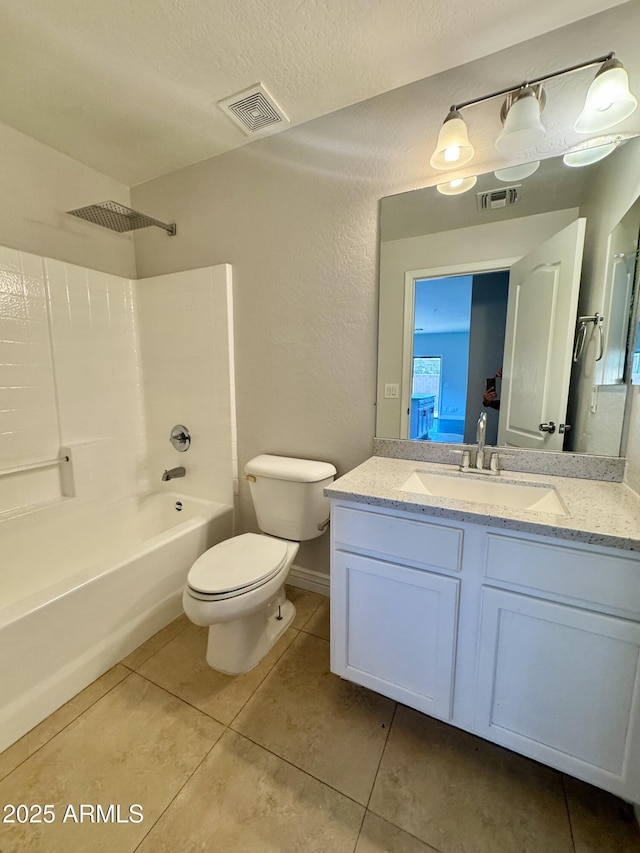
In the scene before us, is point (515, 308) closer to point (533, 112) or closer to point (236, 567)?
point (533, 112)

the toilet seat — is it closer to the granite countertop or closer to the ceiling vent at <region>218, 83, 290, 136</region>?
the granite countertop

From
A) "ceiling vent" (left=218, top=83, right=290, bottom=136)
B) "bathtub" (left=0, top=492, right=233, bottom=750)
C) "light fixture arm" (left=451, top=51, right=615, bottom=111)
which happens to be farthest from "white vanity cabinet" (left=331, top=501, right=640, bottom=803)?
"ceiling vent" (left=218, top=83, right=290, bottom=136)

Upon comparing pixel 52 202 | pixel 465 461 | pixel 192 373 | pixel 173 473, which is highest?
pixel 52 202

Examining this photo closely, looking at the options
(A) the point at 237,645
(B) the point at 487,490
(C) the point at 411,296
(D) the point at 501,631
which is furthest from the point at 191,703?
(C) the point at 411,296

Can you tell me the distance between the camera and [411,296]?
1475 mm

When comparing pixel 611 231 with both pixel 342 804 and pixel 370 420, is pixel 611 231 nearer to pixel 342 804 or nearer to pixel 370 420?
pixel 370 420

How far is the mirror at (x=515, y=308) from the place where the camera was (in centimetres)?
118

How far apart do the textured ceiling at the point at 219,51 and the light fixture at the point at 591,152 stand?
0.27 metres

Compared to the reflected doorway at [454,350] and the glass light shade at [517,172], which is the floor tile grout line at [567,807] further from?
the glass light shade at [517,172]

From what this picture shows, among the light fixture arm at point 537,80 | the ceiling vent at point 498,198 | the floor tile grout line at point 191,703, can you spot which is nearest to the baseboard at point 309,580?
the floor tile grout line at point 191,703

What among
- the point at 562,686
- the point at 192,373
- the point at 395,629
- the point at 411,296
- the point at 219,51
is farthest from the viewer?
the point at 192,373

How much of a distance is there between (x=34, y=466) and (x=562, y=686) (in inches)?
90.0

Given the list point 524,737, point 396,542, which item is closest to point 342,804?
point 524,737

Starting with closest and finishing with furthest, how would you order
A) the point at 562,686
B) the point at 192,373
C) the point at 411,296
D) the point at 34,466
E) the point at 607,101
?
the point at 562,686
the point at 607,101
the point at 411,296
the point at 34,466
the point at 192,373
